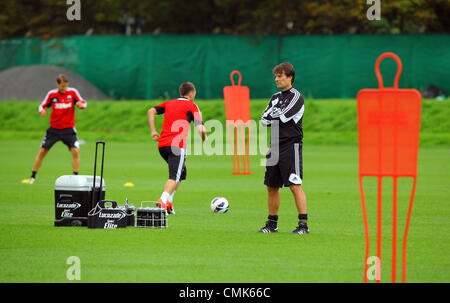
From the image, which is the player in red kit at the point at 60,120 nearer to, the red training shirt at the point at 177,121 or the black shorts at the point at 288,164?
the red training shirt at the point at 177,121

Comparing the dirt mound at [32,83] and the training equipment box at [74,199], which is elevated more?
the dirt mound at [32,83]

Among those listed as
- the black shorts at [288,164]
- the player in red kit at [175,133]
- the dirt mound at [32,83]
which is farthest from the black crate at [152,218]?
the dirt mound at [32,83]

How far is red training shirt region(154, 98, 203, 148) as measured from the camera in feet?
53.1

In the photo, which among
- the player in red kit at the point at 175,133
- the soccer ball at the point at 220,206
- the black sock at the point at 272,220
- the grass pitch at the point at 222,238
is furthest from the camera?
the soccer ball at the point at 220,206

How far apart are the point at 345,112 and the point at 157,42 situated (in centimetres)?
1131

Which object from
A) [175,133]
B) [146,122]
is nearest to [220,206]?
[175,133]

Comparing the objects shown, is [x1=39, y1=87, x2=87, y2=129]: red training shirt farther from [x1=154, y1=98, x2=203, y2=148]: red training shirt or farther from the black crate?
the black crate

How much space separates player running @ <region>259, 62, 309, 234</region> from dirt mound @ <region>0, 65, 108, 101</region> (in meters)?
34.6

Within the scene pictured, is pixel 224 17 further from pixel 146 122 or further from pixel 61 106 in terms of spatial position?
pixel 61 106

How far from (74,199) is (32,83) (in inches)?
1368

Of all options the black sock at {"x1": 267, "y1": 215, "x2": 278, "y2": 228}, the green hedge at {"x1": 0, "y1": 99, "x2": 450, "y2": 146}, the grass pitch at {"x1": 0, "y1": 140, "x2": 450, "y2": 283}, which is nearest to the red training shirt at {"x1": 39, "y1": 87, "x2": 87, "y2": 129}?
the grass pitch at {"x1": 0, "y1": 140, "x2": 450, "y2": 283}

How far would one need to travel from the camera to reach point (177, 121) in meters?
16.2

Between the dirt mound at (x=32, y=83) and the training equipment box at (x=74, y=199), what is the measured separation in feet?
110

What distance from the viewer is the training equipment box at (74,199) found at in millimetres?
14414
